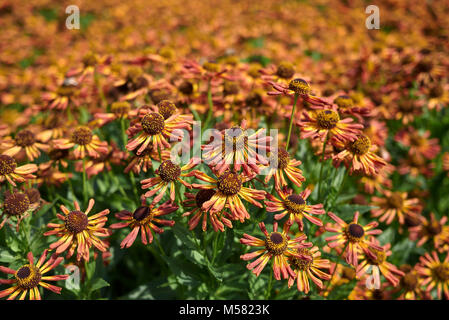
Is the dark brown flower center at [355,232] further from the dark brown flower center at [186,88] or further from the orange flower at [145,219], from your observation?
the dark brown flower center at [186,88]

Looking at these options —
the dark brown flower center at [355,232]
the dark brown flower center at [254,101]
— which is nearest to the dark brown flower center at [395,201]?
the dark brown flower center at [355,232]

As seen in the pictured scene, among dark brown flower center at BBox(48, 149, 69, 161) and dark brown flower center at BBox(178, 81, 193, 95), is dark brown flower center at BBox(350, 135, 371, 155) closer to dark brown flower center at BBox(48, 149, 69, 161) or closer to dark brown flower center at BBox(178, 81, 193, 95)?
dark brown flower center at BBox(178, 81, 193, 95)

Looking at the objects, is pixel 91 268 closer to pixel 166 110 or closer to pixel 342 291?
pixel 166 110

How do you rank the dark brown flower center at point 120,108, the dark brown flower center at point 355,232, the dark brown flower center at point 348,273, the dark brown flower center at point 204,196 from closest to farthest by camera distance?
the dark brown flower center at point 204,196
the dark brown flower center at point 355,232
the dark brown flower center at point 348,273
the dark brown flower center at point 120,108

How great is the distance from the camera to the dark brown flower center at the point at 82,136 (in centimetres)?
225

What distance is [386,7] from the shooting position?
8062mm

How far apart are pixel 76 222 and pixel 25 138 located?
1.05 m

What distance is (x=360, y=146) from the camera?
1.96 metres

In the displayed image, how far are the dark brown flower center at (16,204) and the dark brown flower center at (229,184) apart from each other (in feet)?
3.96

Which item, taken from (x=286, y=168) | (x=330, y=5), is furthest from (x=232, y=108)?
(x=330, y=5)

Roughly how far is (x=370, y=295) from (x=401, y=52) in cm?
349

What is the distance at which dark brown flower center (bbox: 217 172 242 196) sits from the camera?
1.61 metres

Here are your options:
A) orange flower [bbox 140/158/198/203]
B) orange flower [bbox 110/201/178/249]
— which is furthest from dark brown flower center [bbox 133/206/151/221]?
orange flower [bbox 140/158/198/203]

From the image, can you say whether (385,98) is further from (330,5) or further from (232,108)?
(330,5)
